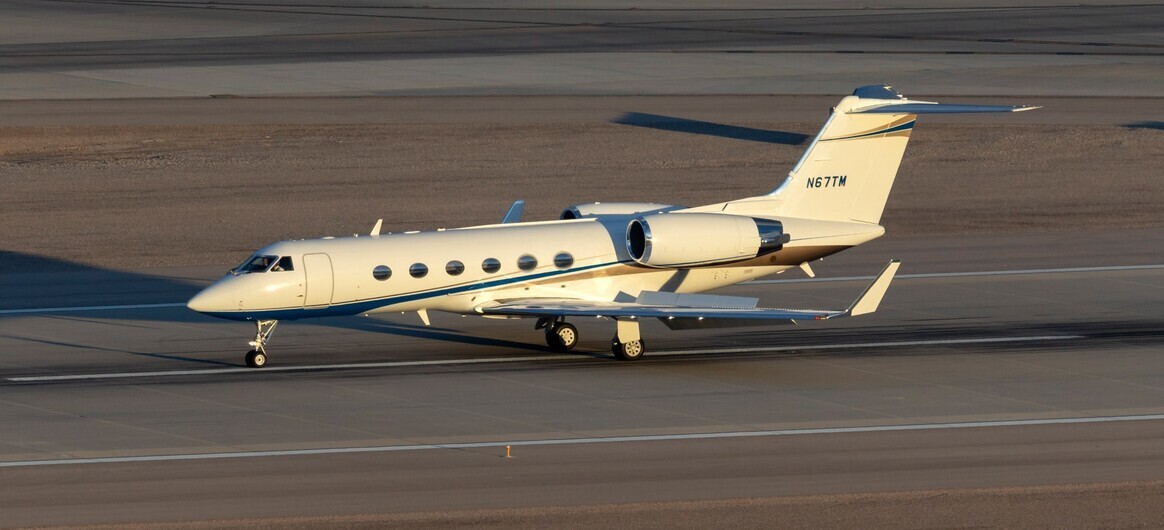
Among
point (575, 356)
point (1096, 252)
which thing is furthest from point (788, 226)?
point (1096, 252)

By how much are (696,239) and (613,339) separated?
236 cm

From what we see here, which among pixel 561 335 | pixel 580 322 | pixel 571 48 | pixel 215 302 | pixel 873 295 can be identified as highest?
pixel 571 48

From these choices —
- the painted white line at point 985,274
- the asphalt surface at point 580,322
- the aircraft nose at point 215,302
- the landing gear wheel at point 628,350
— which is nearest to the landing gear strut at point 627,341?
the landing gear wheel at point 628,350

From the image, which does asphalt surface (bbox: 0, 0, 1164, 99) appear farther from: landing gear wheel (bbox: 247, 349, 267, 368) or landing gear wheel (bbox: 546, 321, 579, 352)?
landing gear wheel (bbox: 247, 349, 267, 368)

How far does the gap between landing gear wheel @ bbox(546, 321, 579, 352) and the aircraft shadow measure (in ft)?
79.0

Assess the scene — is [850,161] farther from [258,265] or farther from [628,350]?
[258,265]

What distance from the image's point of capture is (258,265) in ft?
93.6

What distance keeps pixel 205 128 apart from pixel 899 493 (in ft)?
126

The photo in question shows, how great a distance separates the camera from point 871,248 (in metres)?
40.1

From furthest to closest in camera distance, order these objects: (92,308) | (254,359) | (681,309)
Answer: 1. (92,308)
2. (254,359)
3. (681,309)

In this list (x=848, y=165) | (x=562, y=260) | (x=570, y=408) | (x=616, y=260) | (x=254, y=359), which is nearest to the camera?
(x=570, y=408)

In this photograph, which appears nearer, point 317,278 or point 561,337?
point 317,278

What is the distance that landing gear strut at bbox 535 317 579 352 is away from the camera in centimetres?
3002

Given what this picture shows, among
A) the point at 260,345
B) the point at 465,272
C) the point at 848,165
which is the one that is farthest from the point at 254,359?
the point at 848,165
